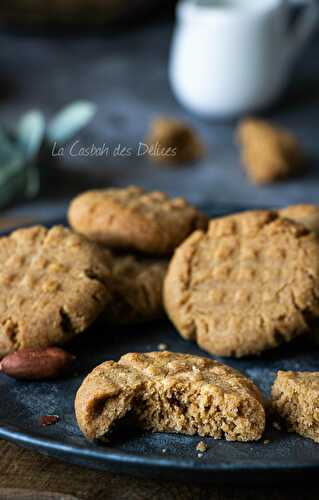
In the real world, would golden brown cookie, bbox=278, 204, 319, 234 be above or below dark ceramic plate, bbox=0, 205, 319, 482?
above

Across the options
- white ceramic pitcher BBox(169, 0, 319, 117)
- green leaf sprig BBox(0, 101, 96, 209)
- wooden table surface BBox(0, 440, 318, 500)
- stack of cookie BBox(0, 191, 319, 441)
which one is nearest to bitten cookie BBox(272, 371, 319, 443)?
stack of cookie BBox(0, 191, 319, 441)

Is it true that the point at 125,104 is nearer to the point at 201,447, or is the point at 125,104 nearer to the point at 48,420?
the point at 48,420

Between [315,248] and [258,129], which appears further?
[258,129]

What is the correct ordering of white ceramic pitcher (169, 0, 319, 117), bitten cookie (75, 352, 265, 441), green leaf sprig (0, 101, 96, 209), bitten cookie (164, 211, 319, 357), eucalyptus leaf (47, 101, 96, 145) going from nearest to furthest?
bitten cookie (75, 352, 265, 441) → bitten cookie (164, 211, 319, 357) → green leaf sprig (0, 101, 96, 209) → eucalyptus leaf (47, 101, 96, 145) → white ceramic pitcher (169, 0, 319, 117)

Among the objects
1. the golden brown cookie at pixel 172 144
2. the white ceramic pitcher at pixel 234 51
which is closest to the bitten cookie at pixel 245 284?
the golden brown cookie at pixel 172 144

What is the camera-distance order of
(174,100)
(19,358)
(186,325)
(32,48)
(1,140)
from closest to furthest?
(19,358) < (186,325) < (1,140) < (174,100) < (32,48)

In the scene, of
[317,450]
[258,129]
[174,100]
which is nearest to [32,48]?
[174,100]

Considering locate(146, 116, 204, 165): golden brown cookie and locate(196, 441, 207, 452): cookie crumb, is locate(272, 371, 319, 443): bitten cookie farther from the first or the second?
locate(146, 116, 204, 165): golden brown cookie

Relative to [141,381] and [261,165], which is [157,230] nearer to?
[141,381]
